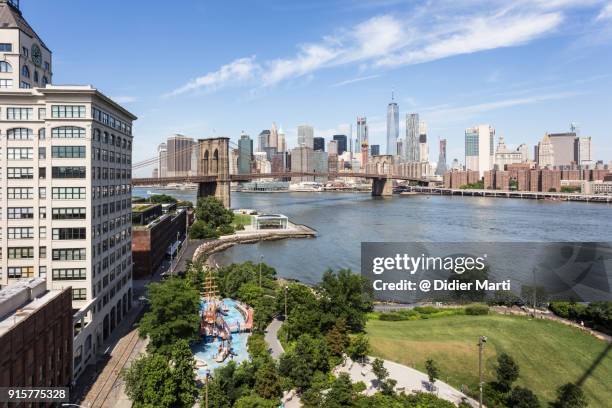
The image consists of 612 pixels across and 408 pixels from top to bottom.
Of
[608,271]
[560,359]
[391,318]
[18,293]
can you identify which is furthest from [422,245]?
[18,293]

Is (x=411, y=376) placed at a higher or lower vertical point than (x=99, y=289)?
lower

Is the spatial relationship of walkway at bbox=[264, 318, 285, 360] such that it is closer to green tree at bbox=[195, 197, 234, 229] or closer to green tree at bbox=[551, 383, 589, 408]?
green tree at bbox=[551, 383, 589, 408]

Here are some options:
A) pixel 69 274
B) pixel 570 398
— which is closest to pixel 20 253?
pixel 69 274

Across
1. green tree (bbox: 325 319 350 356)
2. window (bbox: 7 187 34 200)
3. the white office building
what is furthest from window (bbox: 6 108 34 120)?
green tree (bbox: 325 319 350 356)

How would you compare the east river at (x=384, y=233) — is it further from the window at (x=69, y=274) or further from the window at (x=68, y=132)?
the window at (x=68, y=132)

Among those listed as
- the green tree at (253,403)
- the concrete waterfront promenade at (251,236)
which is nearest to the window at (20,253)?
the green tree at (253,403)

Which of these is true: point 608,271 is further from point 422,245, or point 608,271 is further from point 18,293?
point 18,293

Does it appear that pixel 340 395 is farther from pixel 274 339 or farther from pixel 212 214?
pixel 212 214
